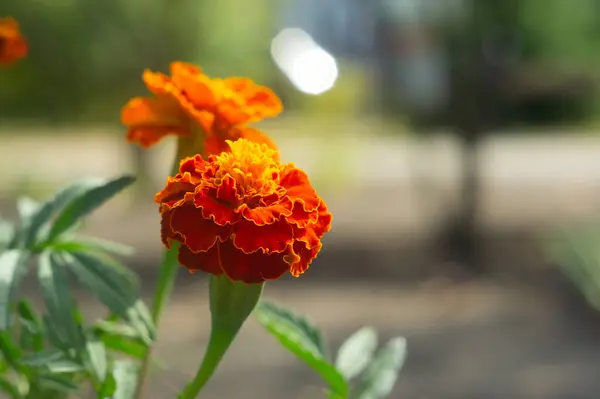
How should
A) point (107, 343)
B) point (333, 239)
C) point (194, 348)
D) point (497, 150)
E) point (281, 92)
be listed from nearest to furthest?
point (107, 343)
point (194, 348)
point (333, 239)
point (281, 92)
point (497, 150)

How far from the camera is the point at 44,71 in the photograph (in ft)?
11.0

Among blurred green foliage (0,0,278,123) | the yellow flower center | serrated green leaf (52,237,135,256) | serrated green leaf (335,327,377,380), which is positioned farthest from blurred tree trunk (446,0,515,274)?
the yellow flower center

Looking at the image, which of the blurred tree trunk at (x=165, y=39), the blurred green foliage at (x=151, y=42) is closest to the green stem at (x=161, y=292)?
the blurred green foliage at (x=151, y=42)

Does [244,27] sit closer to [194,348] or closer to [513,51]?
[513,51]

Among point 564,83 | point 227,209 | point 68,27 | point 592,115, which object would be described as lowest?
point 592,115

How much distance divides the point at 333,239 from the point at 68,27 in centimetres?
135

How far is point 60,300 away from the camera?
458 mm

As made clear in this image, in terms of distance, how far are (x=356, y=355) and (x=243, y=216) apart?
24cm

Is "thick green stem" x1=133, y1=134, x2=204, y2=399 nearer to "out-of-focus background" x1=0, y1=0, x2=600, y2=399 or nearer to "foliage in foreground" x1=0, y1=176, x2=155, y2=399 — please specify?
"foliage in foreground" x1=0, y1=176, x2=155, y2=399

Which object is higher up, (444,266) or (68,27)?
(68,27)

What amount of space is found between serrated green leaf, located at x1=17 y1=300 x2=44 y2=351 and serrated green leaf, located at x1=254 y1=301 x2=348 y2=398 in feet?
0.45

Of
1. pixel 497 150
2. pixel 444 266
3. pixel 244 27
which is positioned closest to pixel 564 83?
pixel 444 266

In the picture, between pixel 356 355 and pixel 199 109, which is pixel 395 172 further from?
pixel 199 109

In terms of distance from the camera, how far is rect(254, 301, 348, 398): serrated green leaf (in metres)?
0.47
